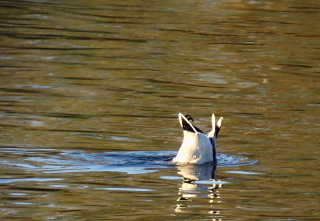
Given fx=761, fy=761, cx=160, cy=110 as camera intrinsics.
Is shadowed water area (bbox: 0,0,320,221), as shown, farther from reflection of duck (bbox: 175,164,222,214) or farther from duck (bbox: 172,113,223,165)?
duck (bbox: 172,113,223,165)

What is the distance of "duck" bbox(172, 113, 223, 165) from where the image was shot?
8.03m

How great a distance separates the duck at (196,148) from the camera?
26.3ft

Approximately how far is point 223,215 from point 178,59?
8.35 meters

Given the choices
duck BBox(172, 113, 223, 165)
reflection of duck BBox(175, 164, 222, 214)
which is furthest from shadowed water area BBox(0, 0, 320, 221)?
duck BBox(172, 113, 223, 165)

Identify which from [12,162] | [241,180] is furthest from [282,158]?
[12,162]

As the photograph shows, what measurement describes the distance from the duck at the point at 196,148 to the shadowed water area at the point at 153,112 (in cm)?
17

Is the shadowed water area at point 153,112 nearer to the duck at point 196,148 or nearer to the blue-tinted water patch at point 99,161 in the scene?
the blue-tinted water patch at point 99,161

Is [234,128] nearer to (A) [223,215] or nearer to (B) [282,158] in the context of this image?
(B) [282,158]

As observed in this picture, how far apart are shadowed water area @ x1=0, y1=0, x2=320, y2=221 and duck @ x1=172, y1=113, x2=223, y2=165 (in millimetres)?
173

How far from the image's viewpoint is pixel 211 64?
45.4 ft

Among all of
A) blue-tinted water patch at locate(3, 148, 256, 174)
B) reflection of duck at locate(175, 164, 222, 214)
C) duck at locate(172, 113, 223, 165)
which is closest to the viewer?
reflection of duck at locate(175, 164, 222, 214)

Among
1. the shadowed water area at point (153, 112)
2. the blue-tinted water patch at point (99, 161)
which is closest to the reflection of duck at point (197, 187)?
the shadowed water area at point (153, 112)

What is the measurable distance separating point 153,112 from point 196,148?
2368 mm

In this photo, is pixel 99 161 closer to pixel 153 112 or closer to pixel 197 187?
pixel 197 187
